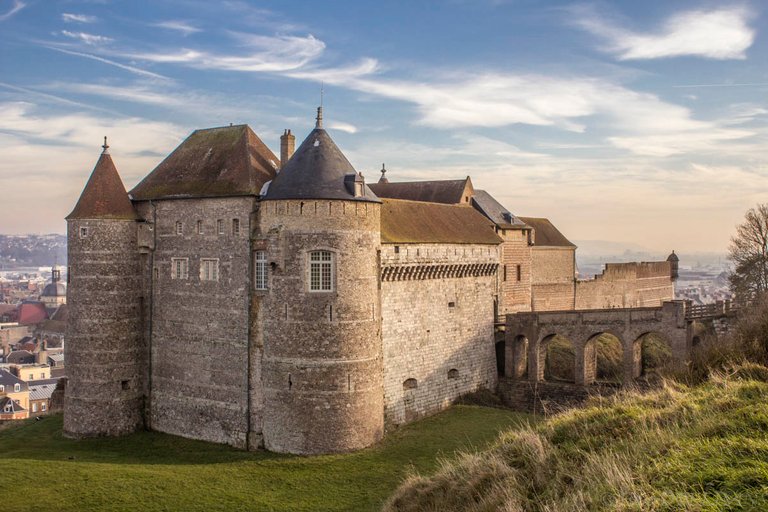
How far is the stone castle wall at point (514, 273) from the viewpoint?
117ft

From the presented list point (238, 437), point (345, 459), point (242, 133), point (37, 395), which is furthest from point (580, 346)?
point (37, 395)

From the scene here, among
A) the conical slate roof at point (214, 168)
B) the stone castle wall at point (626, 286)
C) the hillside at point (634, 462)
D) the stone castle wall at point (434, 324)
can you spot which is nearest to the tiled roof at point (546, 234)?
the stone castle wall at point (626, 286)

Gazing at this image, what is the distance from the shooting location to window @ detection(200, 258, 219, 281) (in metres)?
26.5

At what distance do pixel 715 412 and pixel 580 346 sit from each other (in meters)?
19.3

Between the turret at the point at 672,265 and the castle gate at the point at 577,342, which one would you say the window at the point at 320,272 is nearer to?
the castle gate at the point at 577,342

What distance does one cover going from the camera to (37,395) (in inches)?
2655

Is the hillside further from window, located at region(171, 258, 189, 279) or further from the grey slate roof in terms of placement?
the grey slate roof

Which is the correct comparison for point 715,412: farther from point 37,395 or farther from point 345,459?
point 37,395

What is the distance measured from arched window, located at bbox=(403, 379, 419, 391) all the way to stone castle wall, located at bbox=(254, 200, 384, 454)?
3494 millimetres

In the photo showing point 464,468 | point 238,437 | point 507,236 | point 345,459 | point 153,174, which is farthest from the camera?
point 507,236

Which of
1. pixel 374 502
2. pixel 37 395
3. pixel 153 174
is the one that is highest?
pixel 153 174

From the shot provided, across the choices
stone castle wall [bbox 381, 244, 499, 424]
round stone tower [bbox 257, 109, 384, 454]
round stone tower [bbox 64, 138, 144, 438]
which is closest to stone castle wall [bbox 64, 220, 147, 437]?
round stone tower [bbox 64, 138, 144, 438]

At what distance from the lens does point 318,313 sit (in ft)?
78.3

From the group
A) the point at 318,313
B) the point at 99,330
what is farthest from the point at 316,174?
the point at 99,330
